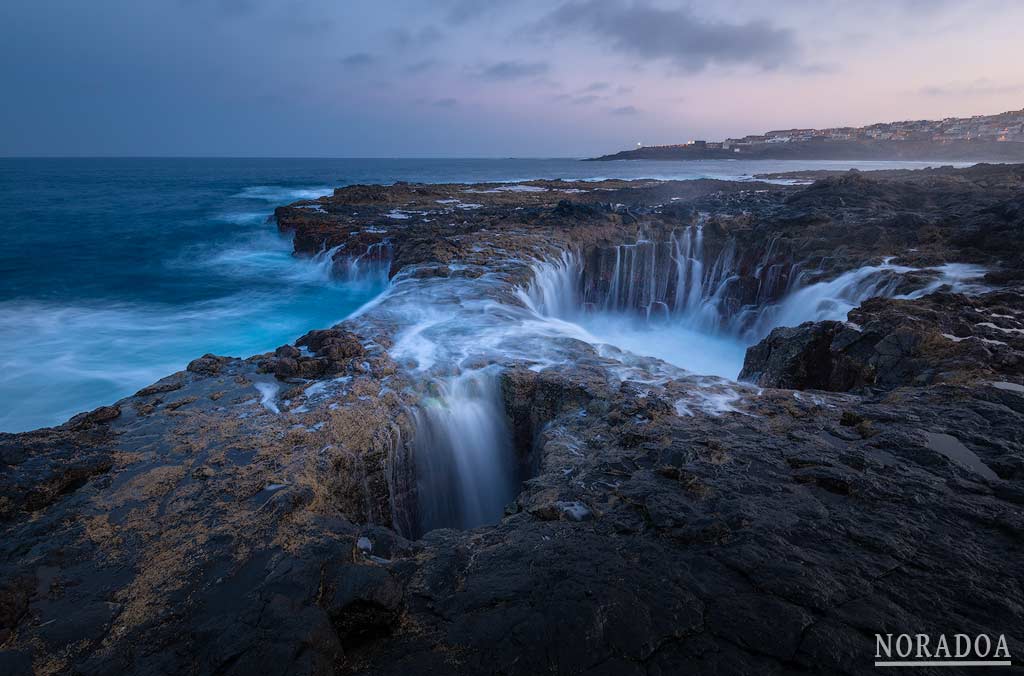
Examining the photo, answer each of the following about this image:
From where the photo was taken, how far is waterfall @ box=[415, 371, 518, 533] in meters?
6.52

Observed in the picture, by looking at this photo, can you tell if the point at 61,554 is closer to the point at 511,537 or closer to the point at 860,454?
the point at 511,537

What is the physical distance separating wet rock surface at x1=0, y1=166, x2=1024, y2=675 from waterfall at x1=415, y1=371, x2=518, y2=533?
0.73ft

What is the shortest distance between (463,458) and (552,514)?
2.86 m

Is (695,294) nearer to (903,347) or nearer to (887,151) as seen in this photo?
(903,347)

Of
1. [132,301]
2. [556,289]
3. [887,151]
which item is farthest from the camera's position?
[887,151]

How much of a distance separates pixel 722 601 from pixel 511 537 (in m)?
1.66

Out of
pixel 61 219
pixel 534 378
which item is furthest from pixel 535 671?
pixel 61 219

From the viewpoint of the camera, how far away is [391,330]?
9.55m

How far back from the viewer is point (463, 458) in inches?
269

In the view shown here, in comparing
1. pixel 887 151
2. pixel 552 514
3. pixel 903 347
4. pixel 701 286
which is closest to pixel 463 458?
pixel 552 514

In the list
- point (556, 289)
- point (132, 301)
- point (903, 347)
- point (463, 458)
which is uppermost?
point (903, 347)

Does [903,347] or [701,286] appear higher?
[903,347]

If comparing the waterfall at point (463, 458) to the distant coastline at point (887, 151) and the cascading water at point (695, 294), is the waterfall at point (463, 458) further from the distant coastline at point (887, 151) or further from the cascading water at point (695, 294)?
the distant coastline at point (887, 151)

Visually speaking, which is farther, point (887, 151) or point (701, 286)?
point (887, 151)
